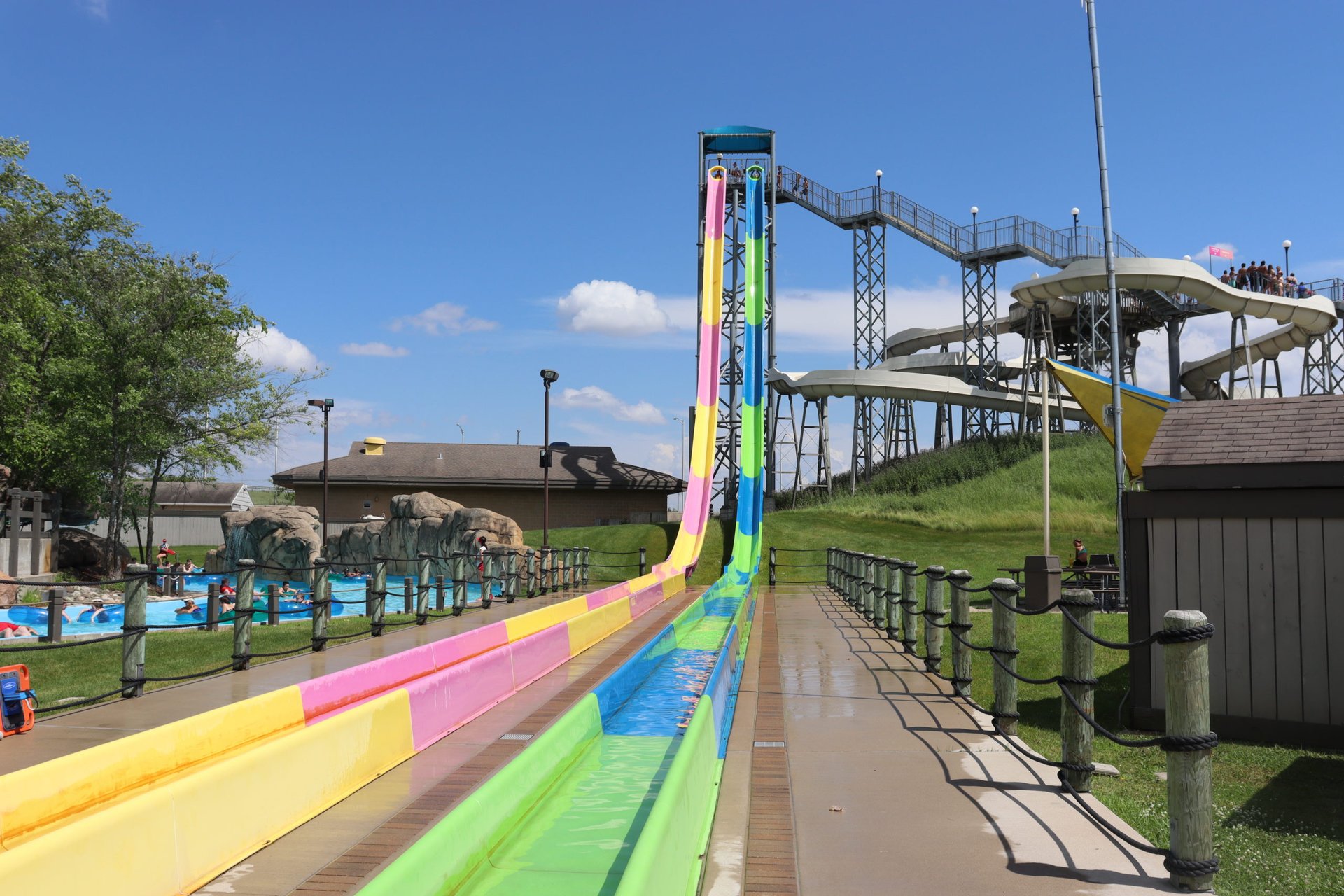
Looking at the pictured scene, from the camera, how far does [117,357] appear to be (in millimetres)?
26312

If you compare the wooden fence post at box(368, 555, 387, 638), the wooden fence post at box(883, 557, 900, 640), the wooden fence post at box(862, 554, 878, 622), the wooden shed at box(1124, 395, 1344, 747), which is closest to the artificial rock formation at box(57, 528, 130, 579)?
the wooden fence post at box(368, 555, 387, 638)

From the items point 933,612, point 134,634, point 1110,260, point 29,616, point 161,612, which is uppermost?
point 1110,260

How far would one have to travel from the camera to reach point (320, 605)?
11578 mm

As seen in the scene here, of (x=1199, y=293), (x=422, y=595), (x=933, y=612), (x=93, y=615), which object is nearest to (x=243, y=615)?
(x=422, y=595)

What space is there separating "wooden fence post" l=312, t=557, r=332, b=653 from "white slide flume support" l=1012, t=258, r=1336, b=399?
27.8m

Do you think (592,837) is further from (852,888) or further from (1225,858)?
(1225,858)

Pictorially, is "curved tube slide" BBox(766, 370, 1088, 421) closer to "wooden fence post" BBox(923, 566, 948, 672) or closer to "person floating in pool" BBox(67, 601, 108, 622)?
"person floating in pool" BBox(67, 601, 108, 622)

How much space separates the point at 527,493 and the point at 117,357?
19975 millimetres

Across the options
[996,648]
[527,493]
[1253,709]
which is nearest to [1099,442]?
[527,493]

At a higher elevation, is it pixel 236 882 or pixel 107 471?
pixel 107 471

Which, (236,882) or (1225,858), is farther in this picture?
(1225,858)

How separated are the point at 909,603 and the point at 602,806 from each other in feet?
22.1

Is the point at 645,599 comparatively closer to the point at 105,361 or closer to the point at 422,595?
the point at 422,595

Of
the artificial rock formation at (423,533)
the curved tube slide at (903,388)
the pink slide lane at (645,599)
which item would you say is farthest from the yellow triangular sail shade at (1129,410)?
the curved tube slide at (903,388)
